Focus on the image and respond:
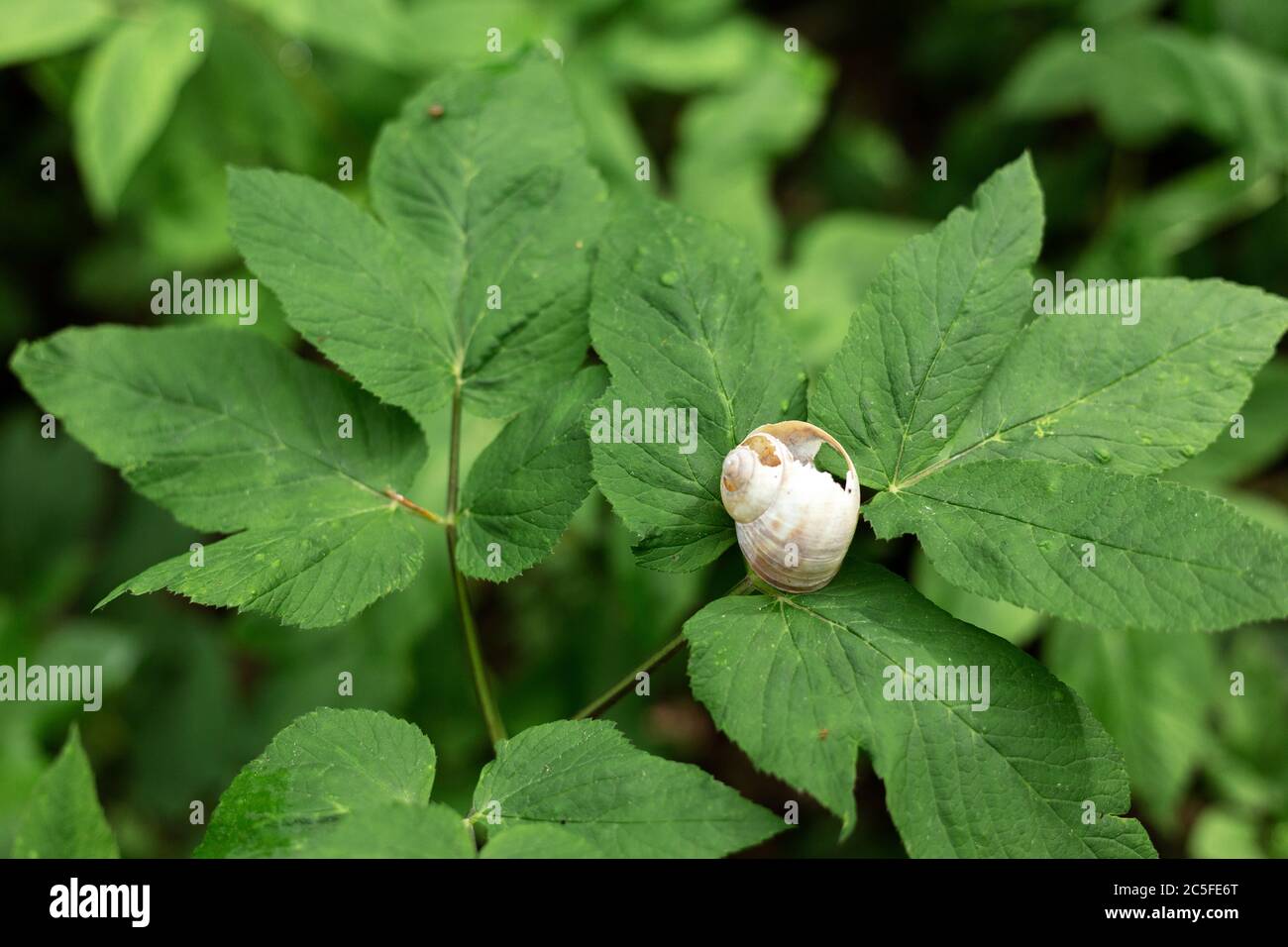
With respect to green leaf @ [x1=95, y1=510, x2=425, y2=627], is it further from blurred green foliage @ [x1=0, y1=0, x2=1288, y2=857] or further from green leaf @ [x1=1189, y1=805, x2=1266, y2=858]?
green leaf @ [x1=1189, y1=805, x2=1266, y2=858]

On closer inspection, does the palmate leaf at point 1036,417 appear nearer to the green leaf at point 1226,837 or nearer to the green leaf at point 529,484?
the green leaf at point 529,484

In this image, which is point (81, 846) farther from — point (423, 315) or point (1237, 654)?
point (1237, 654)

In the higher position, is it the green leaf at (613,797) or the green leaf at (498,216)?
the green leaf at (498,216)

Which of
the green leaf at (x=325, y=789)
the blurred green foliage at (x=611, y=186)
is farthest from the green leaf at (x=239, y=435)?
the blurred green foliage at (x=611, y=186)

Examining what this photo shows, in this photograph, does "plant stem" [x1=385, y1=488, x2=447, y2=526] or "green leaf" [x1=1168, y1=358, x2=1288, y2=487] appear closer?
"plant stem" [x1=385, y1=488, x2=447, y2=526]

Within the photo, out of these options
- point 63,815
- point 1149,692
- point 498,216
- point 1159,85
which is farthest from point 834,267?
point 63,815

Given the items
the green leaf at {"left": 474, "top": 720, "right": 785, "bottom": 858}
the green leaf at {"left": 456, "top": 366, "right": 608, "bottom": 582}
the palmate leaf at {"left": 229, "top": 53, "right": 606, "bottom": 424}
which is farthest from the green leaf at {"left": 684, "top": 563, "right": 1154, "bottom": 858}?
the palmate leaf at {"left": 229, "top": 53, "right": 606, "bottom": 424}
